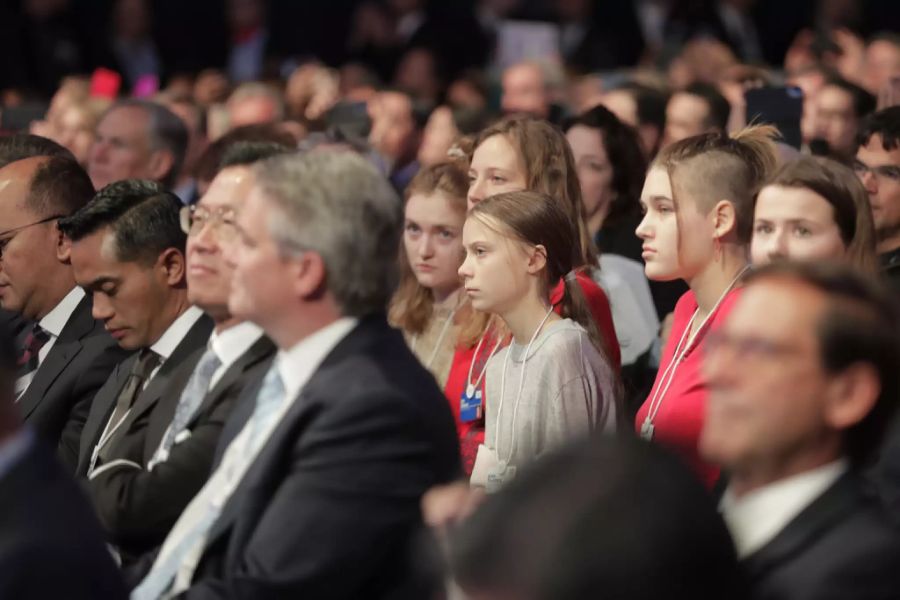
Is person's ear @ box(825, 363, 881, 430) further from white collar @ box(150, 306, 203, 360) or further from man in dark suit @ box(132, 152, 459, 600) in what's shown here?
white collar @ box(150, 306, 203, 360)

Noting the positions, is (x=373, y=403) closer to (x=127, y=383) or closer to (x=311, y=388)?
(x=311, y=388)

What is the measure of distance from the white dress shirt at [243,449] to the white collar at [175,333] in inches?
38.2

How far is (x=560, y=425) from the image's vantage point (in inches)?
156

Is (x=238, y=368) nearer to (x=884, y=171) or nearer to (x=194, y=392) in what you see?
(x=194, y=392)

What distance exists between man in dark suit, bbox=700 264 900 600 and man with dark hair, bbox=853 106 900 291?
216cm

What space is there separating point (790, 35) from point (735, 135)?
884 cm

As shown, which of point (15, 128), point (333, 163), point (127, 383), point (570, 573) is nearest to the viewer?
point (570, 573)

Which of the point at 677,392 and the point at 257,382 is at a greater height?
the point at 257,382

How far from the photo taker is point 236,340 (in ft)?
11.9

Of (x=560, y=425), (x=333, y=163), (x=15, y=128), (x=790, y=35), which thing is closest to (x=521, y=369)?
(x=560, y=425)

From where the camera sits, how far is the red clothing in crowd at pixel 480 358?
429 centimetres

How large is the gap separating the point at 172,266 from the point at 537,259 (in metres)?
0.97

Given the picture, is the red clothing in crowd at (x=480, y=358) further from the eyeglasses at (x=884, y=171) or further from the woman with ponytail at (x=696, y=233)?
the eyeglasses at (x=884, y=171)

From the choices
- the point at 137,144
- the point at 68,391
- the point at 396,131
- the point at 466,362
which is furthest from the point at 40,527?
the point at 396,131
